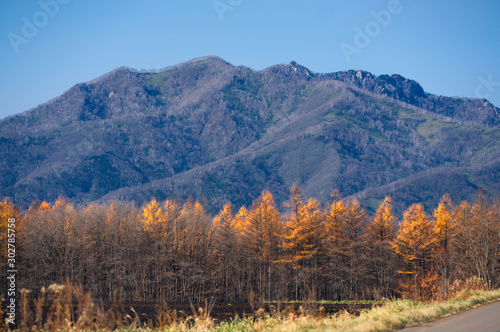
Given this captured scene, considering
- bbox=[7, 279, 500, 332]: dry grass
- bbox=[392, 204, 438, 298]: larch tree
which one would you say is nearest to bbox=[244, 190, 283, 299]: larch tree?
bbox=[392, 204, 438, 298]: larch tree

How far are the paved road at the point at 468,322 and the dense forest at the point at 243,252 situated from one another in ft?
130

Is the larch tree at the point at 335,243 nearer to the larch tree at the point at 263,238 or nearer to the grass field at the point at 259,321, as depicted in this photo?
the larch tree at the point at 263,238

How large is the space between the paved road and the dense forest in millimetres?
39706

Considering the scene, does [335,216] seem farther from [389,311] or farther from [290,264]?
[389,311]

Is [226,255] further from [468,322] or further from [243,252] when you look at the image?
→ [468,322]

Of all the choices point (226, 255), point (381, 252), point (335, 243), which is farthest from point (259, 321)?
point (381, 252)

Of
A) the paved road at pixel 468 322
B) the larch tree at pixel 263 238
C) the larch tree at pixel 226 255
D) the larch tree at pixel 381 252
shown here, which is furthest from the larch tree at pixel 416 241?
the paved road at pixel 468 322

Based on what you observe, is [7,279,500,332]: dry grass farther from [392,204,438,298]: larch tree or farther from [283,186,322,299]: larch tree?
[392,204,438,298]: larch tree

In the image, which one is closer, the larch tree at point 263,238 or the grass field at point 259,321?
the grass field at point 259,321

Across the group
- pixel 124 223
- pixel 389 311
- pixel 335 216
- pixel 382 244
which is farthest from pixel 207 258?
pixel 389 311

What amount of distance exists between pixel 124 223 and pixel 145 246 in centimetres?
757

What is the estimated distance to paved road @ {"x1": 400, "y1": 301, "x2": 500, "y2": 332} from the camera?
47.5 ft

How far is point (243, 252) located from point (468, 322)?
4935cm

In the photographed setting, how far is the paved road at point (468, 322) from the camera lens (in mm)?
14469
